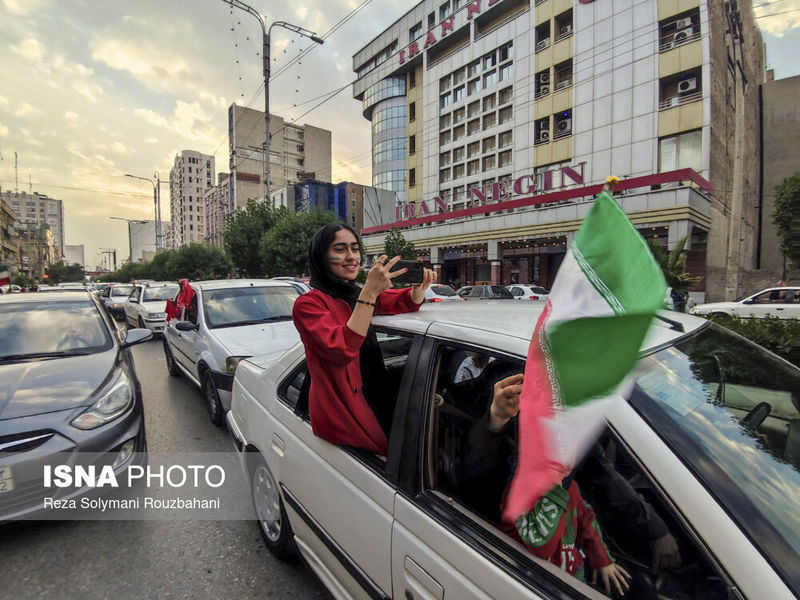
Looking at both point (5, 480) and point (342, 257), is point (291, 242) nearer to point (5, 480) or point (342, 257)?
point (5, 480)

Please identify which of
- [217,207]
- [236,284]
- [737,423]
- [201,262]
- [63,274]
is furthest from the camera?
[217,207]

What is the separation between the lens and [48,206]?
122m

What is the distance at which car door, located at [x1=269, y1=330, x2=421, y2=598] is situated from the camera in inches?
58.0

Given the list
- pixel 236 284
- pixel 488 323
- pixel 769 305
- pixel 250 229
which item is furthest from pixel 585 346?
pixel 250 229

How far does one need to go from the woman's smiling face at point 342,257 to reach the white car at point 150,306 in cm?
921

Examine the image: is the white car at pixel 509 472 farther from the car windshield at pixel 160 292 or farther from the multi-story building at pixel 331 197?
the multi-story building at pixel 331 197

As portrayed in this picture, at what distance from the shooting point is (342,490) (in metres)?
1.66

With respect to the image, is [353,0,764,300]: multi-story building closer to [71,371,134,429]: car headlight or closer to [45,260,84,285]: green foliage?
[71,371,134,429]: car headlight

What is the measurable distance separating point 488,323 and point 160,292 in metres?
12.8

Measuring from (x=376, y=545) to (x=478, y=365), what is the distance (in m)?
0.83

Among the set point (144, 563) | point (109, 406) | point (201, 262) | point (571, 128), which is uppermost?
point (571, 128)

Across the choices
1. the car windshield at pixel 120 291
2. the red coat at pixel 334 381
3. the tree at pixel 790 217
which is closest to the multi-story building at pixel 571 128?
the tree at pixel 790 217

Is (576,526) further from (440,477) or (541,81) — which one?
(541,81)

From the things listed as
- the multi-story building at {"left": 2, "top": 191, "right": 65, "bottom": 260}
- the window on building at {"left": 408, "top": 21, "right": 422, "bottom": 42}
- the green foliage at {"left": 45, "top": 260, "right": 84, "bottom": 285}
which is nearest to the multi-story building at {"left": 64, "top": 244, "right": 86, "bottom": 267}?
the multi-story building at {"left": 2, "top": 191, "right": 65, "bottom": 260}
